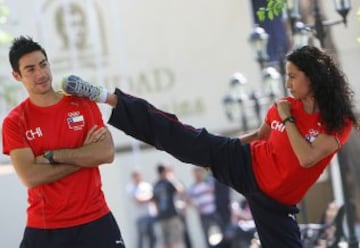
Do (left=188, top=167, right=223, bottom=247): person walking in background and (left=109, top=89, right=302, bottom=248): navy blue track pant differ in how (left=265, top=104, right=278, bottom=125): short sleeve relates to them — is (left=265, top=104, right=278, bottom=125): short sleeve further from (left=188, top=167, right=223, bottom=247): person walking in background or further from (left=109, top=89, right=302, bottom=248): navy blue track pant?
(left=188, top=167, right=223, bottom=247): person walking in background

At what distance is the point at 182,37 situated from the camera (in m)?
17.1

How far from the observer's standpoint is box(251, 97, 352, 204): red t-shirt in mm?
4855

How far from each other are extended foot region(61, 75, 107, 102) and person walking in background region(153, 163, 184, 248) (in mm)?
7482

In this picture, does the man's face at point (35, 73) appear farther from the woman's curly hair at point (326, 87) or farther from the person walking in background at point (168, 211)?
the person walking in background at point (168, 211)

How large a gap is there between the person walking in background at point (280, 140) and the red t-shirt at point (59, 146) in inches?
5.6

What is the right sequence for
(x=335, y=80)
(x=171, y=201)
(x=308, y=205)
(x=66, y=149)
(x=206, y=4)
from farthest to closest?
(x=206, y=4) < (x=171, y=201) < (x=308, y=205) < (x=335, y=80) < (x=66, y=149)

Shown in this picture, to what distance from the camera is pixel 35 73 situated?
461 centimetres

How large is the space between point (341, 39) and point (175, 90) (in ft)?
22.1

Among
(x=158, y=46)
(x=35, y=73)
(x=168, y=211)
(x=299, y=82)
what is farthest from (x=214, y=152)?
(x=158, y=46)

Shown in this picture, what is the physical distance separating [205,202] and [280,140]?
777 cm

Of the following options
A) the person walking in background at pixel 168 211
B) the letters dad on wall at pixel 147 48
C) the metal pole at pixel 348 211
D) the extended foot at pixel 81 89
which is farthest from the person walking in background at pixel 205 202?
the extended foot at pixel 81 89

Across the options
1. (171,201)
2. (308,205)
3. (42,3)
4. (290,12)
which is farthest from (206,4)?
(290,12)

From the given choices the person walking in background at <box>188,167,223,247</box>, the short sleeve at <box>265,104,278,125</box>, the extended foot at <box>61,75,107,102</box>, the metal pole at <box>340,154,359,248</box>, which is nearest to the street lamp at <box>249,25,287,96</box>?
the person walking in background at <box>188,167,223,247</box>

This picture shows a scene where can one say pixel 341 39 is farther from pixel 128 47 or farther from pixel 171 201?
pixel 128 47
